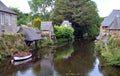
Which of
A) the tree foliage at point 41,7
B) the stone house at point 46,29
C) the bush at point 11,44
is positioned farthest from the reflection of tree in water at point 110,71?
the tree foliage at point 41,7

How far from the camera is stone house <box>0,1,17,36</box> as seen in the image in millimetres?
39344

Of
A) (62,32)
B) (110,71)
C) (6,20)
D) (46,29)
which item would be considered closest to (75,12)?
(62,32)

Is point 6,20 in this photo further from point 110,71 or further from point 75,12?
point 75,12

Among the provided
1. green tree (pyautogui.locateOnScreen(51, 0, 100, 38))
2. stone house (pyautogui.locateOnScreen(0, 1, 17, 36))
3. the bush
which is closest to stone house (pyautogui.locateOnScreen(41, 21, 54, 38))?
green tree (pyautogui.locateOnScreen(51, 0, 100, 38))

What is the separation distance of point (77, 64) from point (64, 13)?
165ft

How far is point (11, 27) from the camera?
4312 cm

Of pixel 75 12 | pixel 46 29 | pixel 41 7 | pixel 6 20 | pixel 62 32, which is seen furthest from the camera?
pixel 41 7

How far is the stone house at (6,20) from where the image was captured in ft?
129

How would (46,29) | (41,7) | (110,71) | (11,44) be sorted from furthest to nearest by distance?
(41,7) → (46,29) → (11,44) → (110,71)

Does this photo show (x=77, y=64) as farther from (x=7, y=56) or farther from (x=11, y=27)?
(x=11, y=27)

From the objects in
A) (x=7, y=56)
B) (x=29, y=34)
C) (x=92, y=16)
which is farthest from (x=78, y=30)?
(x=7, y=56)

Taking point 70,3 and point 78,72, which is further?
point 70,3

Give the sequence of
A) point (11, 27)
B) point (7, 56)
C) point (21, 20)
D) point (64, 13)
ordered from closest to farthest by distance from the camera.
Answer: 1. point (7, 56)
2. point (11, 27)
3. point (21, 20)
4. point (64, 13)

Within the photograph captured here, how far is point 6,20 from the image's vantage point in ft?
134
